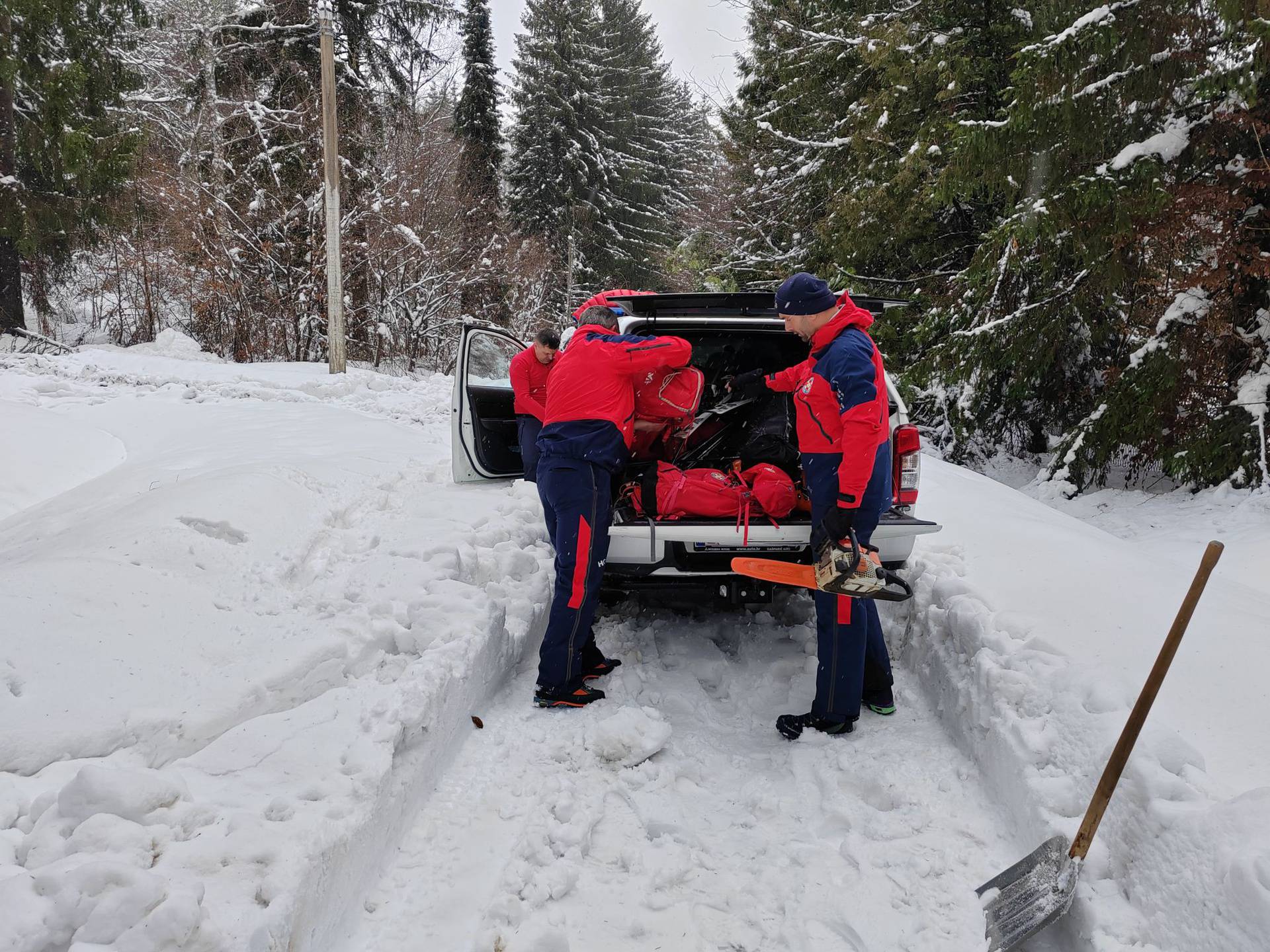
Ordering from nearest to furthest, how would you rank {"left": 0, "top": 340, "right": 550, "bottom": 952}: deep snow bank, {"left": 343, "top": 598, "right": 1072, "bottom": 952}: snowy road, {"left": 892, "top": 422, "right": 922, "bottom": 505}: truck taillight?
{"left": 0, "top": 340, "right": 550, "bottom": 952}: deep snow bank, {"left": 343, "top": 598, "right": 1072, "bottom": 952}: snowy road, {"left": 892, "top": 422, "right": 922, "bottom": 505}: truck taillight

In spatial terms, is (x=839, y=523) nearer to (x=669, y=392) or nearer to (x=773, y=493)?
(x=773, y=493)

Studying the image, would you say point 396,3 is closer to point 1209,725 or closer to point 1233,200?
point 1233,200

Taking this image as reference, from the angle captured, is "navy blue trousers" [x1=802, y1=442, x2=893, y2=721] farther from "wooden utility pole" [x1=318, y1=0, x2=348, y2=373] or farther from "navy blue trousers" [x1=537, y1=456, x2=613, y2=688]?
"wooden utility pole" [x1=318, y1=0, x2=348, y2=373]

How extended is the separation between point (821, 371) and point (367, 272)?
18051 mm

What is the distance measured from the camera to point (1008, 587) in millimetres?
3855

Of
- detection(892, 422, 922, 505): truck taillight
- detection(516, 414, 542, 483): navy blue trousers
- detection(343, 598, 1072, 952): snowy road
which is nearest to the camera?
detection(343, 598, 1072, 952): snowy road

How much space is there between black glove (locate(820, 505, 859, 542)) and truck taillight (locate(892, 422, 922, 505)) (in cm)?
86

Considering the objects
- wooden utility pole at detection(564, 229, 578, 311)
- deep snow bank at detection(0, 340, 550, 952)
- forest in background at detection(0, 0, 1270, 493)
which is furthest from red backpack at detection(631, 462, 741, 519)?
wooden utility pole at detection(564, 229, 578, 311)

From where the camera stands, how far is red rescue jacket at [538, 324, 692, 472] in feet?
11.5

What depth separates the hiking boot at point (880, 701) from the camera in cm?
351

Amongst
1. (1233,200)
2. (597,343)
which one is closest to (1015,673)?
(597,343)

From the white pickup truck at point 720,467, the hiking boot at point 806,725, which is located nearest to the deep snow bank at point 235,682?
the white pickup truck at point 720,467

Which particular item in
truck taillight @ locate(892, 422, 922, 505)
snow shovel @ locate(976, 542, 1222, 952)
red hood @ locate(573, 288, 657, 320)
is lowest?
snow shovel @ locate(976, 542, 1222, 952)

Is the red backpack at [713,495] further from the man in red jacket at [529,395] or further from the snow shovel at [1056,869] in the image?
the snow shovel at [1056,869]
